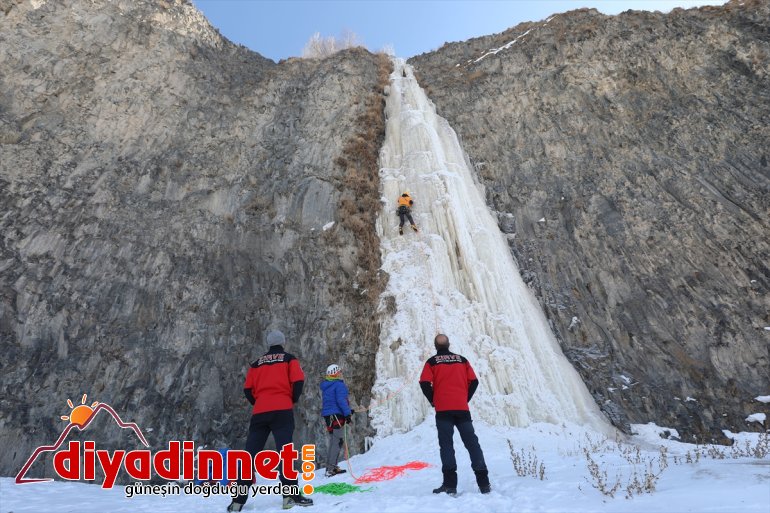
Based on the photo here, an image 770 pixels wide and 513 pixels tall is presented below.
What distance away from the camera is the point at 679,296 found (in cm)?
1213

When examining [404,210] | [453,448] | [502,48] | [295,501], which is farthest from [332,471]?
[502,48]

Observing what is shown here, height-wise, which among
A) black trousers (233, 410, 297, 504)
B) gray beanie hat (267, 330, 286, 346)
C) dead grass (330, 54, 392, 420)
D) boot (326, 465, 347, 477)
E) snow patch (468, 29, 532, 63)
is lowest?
boot (326, 465, 347, 477)

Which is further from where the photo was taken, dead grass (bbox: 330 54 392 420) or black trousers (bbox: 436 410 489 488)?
dead grass (bbox: 330 54 392 420)

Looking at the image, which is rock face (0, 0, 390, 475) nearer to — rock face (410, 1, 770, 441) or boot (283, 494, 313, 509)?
boot (283, 494, 313, 509)

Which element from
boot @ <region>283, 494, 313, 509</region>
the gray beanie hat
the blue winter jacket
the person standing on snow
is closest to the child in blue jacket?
the blue winter jacket

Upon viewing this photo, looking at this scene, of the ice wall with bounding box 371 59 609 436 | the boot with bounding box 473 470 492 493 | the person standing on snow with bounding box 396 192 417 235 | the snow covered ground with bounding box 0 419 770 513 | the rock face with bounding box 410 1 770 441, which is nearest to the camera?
the snow covered ground with bounding box 0 419 770 513

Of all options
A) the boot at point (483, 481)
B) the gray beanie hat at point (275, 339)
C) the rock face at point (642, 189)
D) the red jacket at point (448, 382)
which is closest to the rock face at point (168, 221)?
the red jacket at point (448, 382)

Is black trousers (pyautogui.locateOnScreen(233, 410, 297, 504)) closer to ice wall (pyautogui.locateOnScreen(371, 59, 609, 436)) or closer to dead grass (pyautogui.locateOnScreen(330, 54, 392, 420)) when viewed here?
ice wall (pyautogui.locateOnScreen(371, 59, 609, 436))

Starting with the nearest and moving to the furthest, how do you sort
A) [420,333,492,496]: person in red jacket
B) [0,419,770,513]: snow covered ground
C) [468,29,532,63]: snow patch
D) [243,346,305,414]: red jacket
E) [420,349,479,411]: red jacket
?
[0,419,770,513]: snow covered ground < [420,333,492,496]: person in red jacket < [243,346,305,414]: red jacket < [420,349,479,411]: red jacket < [468,29,532,63]: snow patch

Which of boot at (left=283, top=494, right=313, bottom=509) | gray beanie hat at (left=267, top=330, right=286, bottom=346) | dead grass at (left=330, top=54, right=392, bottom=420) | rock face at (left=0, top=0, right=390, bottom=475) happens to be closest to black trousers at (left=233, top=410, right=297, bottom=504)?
boot at (left=283, top=494, right=313, bottom=509)

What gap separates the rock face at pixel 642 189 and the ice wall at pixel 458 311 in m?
0.94

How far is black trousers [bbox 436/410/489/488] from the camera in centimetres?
495

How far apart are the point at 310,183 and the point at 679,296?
11.8 meters

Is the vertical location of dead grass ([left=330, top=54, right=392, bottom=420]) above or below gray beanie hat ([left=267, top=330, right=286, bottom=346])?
above
